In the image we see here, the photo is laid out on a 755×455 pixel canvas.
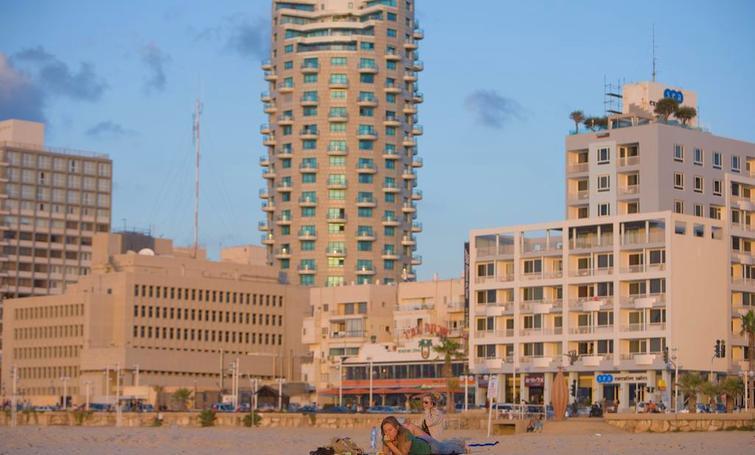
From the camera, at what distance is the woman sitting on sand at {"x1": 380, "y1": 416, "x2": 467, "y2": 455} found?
1176 inches

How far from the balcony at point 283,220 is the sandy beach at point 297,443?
11557cm

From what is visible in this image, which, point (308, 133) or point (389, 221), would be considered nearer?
point (308, 133)

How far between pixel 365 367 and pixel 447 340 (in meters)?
17.8

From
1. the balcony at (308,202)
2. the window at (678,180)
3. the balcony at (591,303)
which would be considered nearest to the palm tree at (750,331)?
the balcony at (591,303)

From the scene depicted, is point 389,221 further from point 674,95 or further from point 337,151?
point 674,95

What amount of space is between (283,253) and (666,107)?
245 feet

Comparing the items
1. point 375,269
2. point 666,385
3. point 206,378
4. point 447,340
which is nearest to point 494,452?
point 666,385

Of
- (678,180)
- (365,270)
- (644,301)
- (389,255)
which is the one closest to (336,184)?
(389,255)

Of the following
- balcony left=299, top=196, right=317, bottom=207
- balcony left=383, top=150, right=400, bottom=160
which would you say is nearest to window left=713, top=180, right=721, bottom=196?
balcony left=383, top=150, right=400, bottom=160

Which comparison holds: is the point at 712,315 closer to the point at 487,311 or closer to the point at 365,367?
the point at 487,311

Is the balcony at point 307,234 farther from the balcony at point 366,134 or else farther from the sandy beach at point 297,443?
the sandy beach at point 297,443

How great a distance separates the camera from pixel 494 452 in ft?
177

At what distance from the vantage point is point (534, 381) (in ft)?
407

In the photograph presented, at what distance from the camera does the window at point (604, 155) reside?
132 meters
